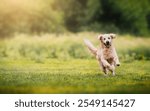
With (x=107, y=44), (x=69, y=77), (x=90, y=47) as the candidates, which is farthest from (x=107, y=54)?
(x=69, y=77)

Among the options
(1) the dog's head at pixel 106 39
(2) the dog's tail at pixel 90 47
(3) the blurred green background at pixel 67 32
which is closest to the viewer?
(1) the dog's head at pixel 106 39

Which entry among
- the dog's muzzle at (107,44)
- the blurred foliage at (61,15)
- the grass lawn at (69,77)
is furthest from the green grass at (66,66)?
the dog's muzzle at (107,44)

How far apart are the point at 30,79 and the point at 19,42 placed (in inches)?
30.7

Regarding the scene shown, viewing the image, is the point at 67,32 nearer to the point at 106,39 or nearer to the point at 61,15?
the point at 61,15

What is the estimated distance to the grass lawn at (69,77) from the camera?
27.9 feet

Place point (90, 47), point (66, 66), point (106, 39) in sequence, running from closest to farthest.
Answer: point (106, 39)
point (90, 47)
point (66, 66)

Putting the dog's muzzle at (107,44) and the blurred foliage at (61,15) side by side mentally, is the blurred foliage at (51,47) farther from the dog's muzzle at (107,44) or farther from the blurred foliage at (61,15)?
the dog's muzzle at (107,44)

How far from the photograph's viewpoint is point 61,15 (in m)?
9.30

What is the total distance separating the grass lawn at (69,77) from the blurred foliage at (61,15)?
51 centimetres

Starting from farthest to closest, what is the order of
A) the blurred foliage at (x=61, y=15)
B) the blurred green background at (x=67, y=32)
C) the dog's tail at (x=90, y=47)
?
1. the blurred foliage at (x=61, y=15)
2. the blurred green background at (x=67, y=32)
3. the dog's tail at (x=90, y=47)

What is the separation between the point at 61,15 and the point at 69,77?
1092mm

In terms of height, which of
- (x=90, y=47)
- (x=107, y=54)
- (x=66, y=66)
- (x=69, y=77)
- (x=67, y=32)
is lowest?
(x=69, y=77)

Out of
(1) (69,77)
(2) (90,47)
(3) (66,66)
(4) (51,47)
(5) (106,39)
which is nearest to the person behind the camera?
(5) (106,39)

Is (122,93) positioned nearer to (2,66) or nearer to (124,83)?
(124,83)
